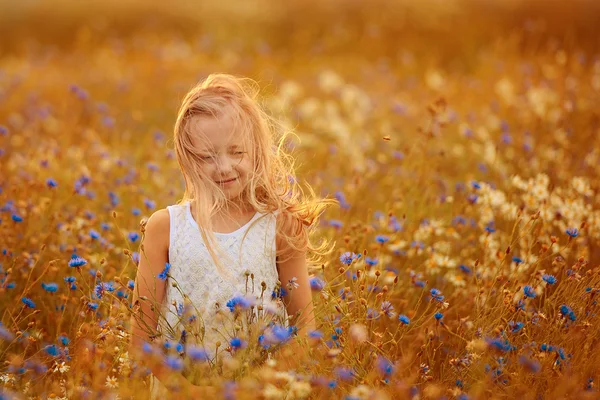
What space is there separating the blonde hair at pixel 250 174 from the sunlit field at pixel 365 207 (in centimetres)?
23

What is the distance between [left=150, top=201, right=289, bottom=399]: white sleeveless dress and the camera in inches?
97.3

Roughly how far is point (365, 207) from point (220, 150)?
194 centimetres

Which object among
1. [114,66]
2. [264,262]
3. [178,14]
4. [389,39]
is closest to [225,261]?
[264,262]

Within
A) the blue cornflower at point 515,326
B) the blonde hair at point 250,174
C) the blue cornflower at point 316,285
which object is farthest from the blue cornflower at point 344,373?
the blue cornflower at point 515,326

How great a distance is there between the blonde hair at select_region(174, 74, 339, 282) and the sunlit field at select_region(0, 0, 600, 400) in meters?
0.23

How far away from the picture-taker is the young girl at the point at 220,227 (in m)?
2.47

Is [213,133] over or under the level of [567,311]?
over

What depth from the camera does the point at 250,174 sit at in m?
2.54

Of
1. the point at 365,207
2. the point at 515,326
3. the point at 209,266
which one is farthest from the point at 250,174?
the point at 365,207

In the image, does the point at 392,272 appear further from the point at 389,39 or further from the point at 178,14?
the point at 178,14

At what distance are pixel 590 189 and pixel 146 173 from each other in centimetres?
287

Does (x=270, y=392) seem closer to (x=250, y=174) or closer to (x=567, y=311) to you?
(x=250, y=174)

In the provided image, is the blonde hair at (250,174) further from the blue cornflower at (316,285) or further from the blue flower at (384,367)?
the blue flower at (384,367)

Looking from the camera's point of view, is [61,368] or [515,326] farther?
[515,326]
